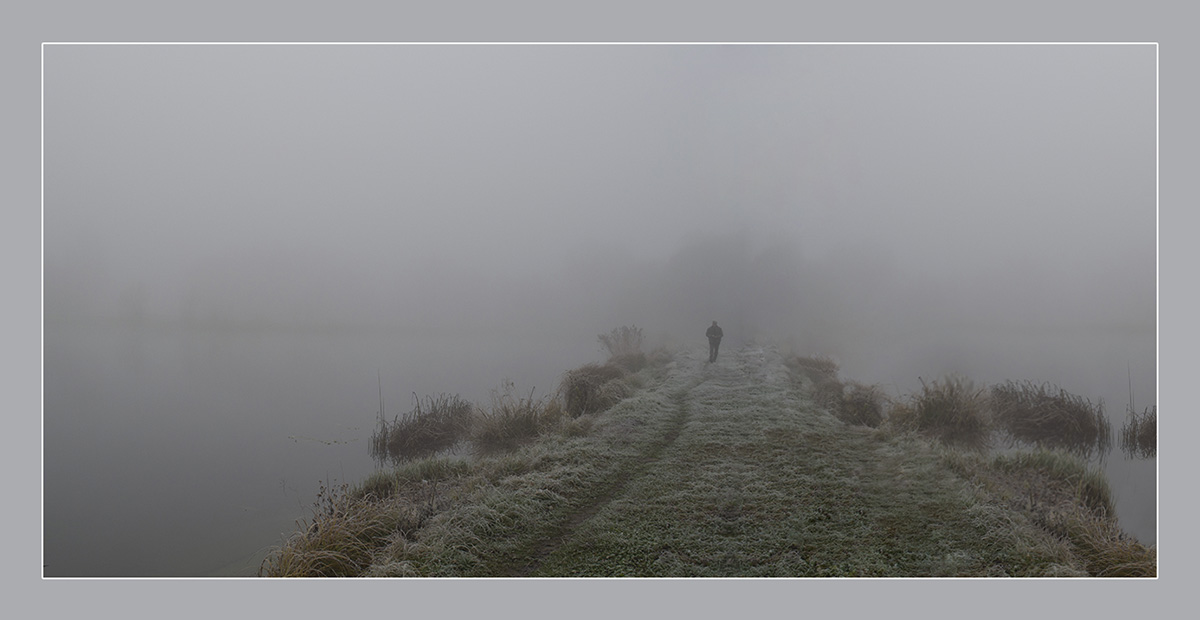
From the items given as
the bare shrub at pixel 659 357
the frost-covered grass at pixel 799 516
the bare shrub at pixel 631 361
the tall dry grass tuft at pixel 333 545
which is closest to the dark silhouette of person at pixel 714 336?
the bare shrub at pixel 659 357

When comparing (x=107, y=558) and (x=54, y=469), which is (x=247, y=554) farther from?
(x=54, y=469)

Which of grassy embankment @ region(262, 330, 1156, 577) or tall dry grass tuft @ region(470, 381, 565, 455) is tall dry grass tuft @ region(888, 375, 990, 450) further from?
tall dry grass tuft @ region(470, 381, 565, 455)

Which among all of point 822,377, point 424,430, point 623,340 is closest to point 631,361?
point 623,340

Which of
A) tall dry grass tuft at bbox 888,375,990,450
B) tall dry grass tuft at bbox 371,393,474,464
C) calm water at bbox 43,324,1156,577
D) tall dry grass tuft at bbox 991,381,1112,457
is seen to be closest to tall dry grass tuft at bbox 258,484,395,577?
calm water at bbox 43,324,1156,577

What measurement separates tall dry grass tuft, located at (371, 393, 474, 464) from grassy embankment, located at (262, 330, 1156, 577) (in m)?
0.13

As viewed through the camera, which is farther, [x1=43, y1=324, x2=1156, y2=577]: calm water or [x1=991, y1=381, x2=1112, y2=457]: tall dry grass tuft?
[x1=991, y1=381, x2=1112, y2=457]: tall dry grass tuft

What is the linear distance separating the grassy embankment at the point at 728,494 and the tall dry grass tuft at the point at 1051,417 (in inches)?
3.9

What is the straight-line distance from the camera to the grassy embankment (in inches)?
153

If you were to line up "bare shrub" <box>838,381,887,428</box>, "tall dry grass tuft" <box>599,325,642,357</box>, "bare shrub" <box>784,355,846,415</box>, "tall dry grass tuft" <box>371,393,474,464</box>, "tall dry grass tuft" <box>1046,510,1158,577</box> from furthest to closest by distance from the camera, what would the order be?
"tall dry grass tuft" <box>599,325,642,357</box>, "bare shrub" <box>784,355,846,415</box>, "bare shrub" <box>838,381,887,428</box>, "tall dry grass tuft" <box>371,393,474,464</box>, "tall dry grass tuft" <box>1046,510,1158,577</box>

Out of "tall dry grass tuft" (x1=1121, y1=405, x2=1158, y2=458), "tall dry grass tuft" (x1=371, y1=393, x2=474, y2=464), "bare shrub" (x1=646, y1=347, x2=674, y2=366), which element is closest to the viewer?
"tall dry grass tuft" (x1=1121, y1=405, x2=1158, y2=458)

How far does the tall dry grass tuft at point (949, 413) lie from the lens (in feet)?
15.7

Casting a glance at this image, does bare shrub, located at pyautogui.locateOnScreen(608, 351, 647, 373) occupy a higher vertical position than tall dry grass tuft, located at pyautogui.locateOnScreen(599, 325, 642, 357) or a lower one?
lower

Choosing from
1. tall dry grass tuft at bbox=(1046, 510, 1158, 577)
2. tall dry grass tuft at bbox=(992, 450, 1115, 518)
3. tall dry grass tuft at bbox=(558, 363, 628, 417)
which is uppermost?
tall dry grass tuft at bbox=(558, 363, 628, 417)

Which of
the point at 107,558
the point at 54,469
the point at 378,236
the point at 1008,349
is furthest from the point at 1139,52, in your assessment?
the point at 54,469
